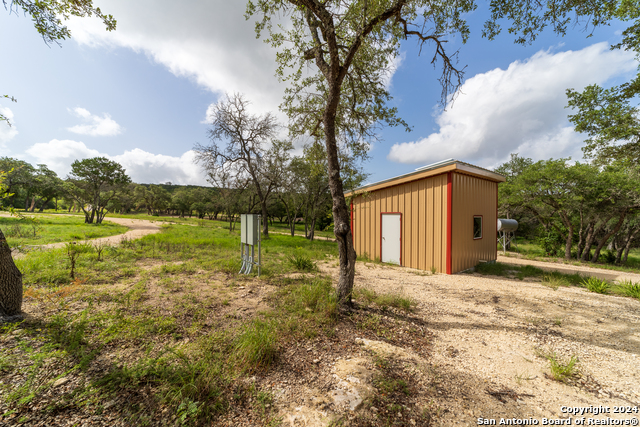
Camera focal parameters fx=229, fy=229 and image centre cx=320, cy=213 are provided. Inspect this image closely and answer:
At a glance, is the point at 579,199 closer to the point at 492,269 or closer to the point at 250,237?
the point at 492,269

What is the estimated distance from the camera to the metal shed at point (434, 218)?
8.14 metres

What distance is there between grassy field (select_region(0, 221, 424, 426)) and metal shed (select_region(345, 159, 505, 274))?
4473mm

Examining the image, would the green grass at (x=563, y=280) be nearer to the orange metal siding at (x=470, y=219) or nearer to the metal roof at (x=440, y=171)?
the orange metal siding at (x=470, y=219)

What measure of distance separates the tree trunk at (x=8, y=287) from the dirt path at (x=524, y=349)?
19.1 feet

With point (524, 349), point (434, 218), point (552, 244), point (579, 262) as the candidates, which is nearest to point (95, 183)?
point (434, 218)

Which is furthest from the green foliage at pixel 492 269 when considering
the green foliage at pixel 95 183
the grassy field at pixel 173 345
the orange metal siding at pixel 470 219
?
the green foliage at pixel 95 183

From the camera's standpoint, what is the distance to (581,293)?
577cm

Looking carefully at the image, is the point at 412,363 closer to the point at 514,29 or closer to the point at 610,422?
the point at 610,422

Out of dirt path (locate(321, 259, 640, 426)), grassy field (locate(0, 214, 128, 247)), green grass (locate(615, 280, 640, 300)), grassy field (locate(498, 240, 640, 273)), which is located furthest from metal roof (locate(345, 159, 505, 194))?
grassy field (locate(0, 214, 128, 247))

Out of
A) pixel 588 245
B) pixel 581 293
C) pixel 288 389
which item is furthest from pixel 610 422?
pixel 588 245

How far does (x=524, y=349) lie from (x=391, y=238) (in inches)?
266

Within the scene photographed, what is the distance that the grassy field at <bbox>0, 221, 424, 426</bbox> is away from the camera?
2.00 metres

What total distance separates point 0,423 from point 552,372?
205 inches

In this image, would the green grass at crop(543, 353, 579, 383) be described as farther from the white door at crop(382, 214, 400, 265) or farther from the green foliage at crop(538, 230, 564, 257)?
the green foliage at crop(538, 230, 564, 257)
